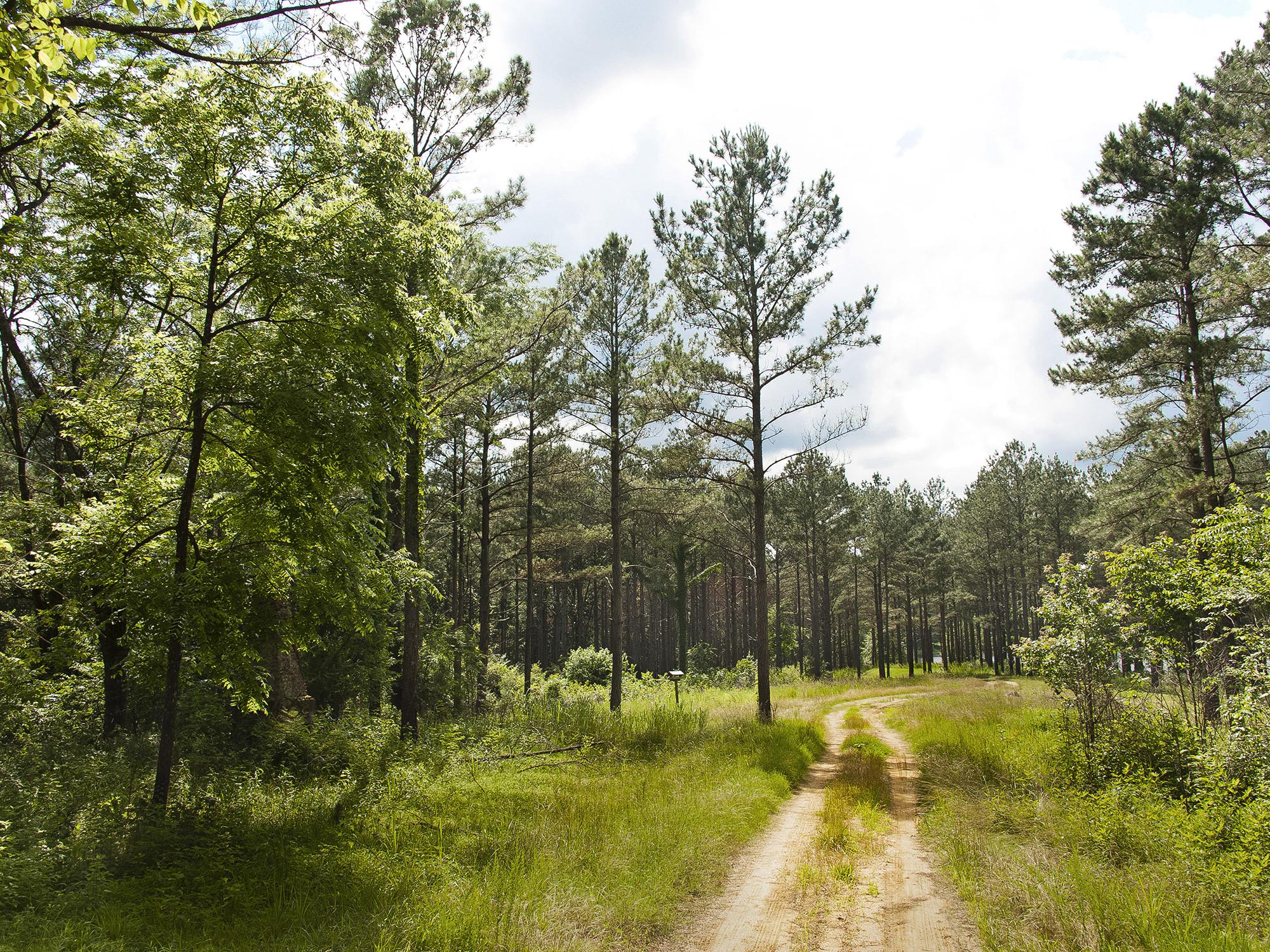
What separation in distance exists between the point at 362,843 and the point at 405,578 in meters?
3.41

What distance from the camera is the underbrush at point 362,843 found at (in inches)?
196

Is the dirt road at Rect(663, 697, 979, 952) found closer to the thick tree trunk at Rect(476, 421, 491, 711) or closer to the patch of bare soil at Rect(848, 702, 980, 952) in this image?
the patch of bare soil at Rect(848, 702, 980, 952)

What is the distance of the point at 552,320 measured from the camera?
14.8m

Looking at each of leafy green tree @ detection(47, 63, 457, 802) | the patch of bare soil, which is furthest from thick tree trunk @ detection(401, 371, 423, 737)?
the patch of bare soil

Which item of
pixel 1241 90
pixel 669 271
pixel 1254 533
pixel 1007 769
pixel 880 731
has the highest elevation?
pixel 1241 90

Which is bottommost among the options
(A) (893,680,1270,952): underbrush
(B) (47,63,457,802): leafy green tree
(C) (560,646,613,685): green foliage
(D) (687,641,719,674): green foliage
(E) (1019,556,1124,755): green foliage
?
(D) (687,641,719,674): green foliage

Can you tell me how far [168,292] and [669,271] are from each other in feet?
38.1

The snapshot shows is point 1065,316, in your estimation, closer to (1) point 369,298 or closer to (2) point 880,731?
Answer: (2) point 880,731

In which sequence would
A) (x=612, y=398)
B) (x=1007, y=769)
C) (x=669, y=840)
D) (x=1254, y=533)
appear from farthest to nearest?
(x=612, y=398)
(x=1007, y=769)
(x=669, y=840)
(x=1254, y=533)

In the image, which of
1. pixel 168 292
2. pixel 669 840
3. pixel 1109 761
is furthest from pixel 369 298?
pixel 1109 761

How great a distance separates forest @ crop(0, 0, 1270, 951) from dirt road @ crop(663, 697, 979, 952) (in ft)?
0.34

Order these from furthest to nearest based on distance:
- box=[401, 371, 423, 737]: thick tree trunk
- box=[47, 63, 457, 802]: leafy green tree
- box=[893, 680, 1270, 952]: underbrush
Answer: box=[401, 371, 423, 737]: thick tree trunk
box=[47, 63, 457, 802]: leafy green tree
box=[893, 680, 1270, 952]: underbrush

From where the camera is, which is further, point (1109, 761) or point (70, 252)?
point (1109, 761)

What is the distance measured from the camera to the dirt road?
540cm
